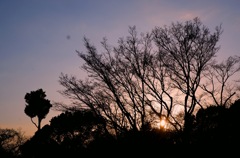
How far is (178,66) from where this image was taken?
17.1m

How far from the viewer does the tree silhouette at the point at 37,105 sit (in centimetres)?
3438

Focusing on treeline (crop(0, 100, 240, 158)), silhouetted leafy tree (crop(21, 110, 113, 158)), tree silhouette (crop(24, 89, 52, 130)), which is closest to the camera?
treeline (crop(0, 100, 240, 158))

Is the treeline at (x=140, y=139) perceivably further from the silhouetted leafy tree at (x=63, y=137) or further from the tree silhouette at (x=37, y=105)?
the tree silhouette at (x=37, y=105)

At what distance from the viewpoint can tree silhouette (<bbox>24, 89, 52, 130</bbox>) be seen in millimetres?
34375

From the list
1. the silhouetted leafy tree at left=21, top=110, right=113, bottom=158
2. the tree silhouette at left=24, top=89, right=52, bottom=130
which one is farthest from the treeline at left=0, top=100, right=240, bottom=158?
the tree silhouette at left=24, top=89, right=52, bottom=130

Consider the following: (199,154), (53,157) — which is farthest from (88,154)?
(199,154)

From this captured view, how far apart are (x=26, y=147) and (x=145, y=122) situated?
22.1m

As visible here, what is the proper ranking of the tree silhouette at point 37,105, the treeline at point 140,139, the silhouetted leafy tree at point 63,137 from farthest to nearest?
the tree silhouette at point 37,105, the silhouetted leafy tree at point 63,137, the treeline at point 140,139

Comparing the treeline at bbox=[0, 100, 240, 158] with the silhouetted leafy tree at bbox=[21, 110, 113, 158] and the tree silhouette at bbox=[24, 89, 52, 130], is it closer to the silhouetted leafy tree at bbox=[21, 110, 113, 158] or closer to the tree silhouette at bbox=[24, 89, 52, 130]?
the silhouetted leafy tree at bbox=[21, 110, 113, 158]

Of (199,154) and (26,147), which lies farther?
(26,147)

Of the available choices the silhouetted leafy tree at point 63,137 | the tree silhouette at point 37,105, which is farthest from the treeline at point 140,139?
the tree silhouette at point 37,105

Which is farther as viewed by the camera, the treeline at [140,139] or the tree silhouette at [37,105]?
the tree silhouette at [37,105]

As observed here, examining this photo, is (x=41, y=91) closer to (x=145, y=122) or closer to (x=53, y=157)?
(x=53, y=157)

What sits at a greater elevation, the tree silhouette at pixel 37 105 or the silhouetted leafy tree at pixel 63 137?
the tree silhouette at pixel 37 105
